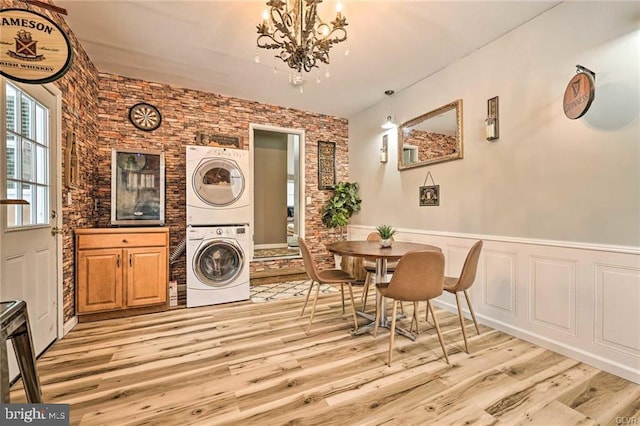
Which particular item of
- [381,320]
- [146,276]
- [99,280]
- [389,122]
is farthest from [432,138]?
[99,280]

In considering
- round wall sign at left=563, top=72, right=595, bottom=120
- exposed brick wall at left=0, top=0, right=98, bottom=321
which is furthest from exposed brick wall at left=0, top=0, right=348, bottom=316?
round wall sign at left=563, top=72, right=595, bottom=120

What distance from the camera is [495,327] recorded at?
2.84 meters

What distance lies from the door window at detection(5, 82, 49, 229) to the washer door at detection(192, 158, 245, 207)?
136 centimetres

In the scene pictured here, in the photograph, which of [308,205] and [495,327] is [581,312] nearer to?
[495,327]

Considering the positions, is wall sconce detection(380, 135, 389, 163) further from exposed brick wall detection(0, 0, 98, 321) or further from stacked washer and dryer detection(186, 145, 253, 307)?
exposed brick wall detection(0, 0, 98, 321)

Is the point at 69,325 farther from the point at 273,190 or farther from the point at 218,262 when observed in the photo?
the point at 273,190

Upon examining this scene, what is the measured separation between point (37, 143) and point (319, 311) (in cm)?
301

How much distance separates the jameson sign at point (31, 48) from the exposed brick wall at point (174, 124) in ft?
7.72

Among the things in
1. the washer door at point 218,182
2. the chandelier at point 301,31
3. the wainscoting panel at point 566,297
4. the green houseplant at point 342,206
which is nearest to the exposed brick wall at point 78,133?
the washer door at point 218,182

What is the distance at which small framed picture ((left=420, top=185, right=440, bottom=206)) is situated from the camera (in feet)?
11.6

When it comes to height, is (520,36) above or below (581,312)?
above

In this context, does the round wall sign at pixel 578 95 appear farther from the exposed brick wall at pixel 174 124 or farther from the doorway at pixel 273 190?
the doorway at pixel 273 190

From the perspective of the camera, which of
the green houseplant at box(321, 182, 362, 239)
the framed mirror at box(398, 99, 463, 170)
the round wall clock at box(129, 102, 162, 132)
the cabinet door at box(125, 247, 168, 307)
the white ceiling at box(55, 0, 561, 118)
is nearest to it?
the white ceiling at box(55, 0, 561, 118)

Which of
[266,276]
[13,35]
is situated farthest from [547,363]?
[13,35]
